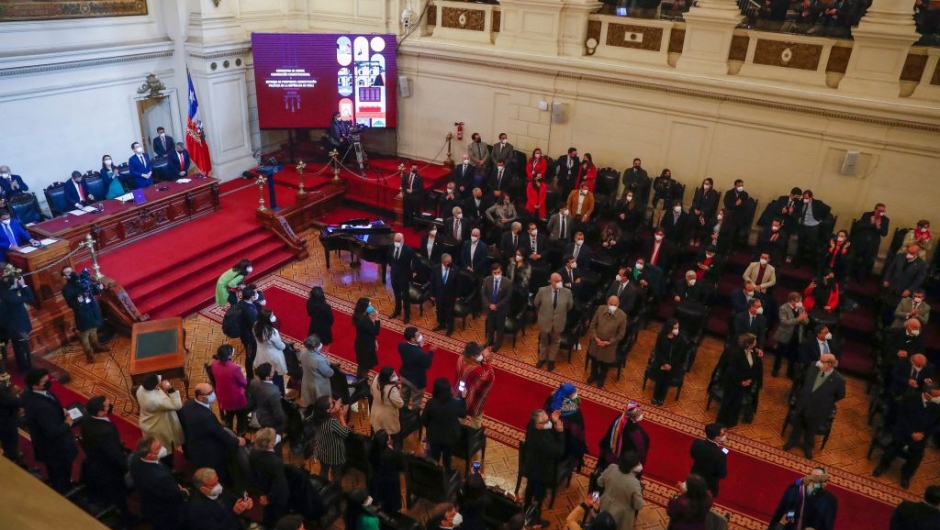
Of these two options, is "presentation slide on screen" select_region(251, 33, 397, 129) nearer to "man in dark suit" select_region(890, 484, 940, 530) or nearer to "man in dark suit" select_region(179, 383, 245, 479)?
"man in dark suit" select_region(179, 383, 245, 479)

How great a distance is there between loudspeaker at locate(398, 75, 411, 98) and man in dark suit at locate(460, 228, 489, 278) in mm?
6361

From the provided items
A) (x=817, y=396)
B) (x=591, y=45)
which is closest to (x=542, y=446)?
(x=817, y=396)

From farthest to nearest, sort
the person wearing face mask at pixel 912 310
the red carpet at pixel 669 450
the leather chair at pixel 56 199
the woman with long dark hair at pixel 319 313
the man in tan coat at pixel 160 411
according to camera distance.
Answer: the leather chair at pixel 56 199 < the person wearing face mask at pixel 912 310 < the woman with long dark hair at pixel 319 313 < the red carpet at pixel 669 450 < the man in tan coat at pixel 160 411

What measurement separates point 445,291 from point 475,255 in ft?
2.79

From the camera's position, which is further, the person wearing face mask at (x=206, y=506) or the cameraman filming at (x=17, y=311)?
the cameraman filming at (x=17, y=311)

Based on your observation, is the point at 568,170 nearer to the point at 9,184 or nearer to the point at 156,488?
the point at 156,488

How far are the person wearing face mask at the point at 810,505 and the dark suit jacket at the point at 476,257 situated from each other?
570cm

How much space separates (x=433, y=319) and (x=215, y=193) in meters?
5.54

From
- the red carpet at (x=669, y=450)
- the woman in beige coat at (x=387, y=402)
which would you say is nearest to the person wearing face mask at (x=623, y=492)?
the red carpet at (x=669, y=450)

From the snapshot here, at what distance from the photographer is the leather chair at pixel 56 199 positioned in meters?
11.6

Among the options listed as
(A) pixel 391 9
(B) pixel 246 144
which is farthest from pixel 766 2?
(B) pixel 246 144

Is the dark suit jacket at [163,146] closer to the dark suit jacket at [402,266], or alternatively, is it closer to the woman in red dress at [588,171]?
the dark suit jacket at [402,266]

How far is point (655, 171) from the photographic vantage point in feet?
43.5

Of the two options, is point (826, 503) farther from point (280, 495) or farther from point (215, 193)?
point (215, 193)
